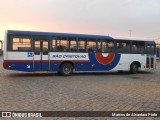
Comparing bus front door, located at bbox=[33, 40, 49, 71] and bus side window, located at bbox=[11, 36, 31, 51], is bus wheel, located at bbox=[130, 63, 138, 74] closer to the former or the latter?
bus front door, located at bbox=[33, 40, 49, 71]

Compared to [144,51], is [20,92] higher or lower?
lower

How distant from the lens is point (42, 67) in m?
18.9

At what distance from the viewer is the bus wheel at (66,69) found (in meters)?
19.7

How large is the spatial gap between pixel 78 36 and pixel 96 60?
2.22 metres

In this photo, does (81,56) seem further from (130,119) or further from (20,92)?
(130,119)

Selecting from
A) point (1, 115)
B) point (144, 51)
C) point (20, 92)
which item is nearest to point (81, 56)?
point (144, 51)

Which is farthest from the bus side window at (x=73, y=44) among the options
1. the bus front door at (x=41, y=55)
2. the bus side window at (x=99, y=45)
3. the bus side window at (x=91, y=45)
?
the bus side window at (x=99, y=45)

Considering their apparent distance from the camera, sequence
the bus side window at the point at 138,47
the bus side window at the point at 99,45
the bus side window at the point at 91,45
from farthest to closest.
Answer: the bus side window at the point at 138,47, the bus side window at the point at 99,45, the bus side window at the point at 91,45

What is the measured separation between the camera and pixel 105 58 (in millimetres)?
21406

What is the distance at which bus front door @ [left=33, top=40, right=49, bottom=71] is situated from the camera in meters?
18.7

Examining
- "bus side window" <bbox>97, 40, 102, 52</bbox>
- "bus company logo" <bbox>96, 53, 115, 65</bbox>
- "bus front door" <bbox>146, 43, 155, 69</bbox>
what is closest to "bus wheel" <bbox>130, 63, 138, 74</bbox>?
"bus front door" <bbox>146, 43, 155, 69</bbox>

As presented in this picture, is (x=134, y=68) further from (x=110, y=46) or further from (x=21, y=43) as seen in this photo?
(x=21, y=43)

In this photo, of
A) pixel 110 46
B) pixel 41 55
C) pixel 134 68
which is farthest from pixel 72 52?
pixel 134 68

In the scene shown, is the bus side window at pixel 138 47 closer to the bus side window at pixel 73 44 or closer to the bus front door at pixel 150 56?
the bus front door at pixel 150 56
